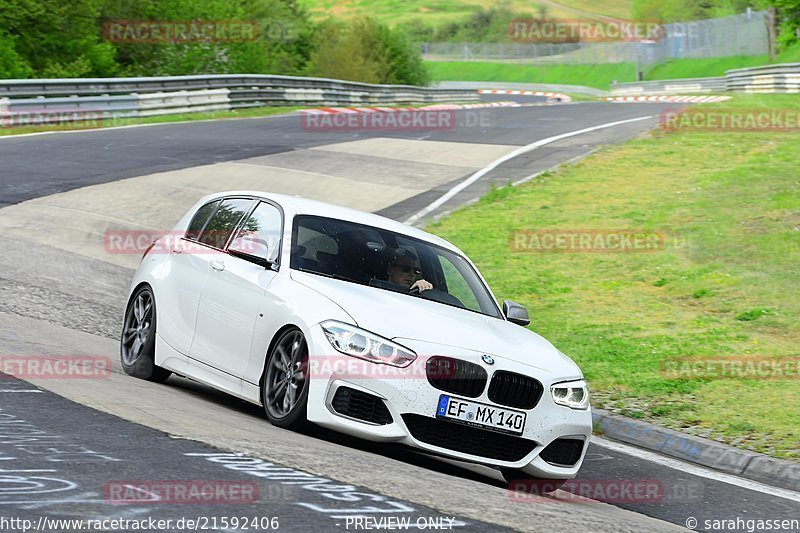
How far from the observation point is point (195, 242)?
9.41 meters

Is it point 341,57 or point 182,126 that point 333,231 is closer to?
point 182,126

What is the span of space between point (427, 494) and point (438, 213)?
45.9ft

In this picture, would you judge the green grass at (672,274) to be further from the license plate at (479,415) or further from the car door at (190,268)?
the car door at (190,268)

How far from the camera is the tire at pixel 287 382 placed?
727cm

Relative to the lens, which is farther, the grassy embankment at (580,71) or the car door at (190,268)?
the grassy embankment at (580,71)

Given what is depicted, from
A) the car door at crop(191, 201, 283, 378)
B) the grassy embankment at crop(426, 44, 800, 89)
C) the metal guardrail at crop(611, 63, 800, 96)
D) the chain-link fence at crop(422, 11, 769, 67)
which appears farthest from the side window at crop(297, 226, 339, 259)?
the chain-link fence at crop(422, 11, 769, 67)

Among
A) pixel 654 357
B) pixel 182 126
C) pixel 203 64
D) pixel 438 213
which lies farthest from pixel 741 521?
pixel 203 64

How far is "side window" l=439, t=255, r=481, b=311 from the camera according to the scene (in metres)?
8.70

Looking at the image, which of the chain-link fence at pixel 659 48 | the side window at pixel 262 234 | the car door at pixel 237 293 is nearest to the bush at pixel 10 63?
the side window at pixel 262 234

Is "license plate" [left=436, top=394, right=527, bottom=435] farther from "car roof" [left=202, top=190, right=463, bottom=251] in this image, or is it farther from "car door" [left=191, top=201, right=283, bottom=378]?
"car roof" [left=202, top=190, right=463, bottom=251]

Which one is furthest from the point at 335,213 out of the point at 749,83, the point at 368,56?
the point at 368,56

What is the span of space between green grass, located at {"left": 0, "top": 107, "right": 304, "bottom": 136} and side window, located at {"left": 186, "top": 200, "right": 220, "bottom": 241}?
764 inches

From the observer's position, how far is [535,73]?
10769 cm

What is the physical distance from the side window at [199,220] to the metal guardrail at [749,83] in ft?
130
